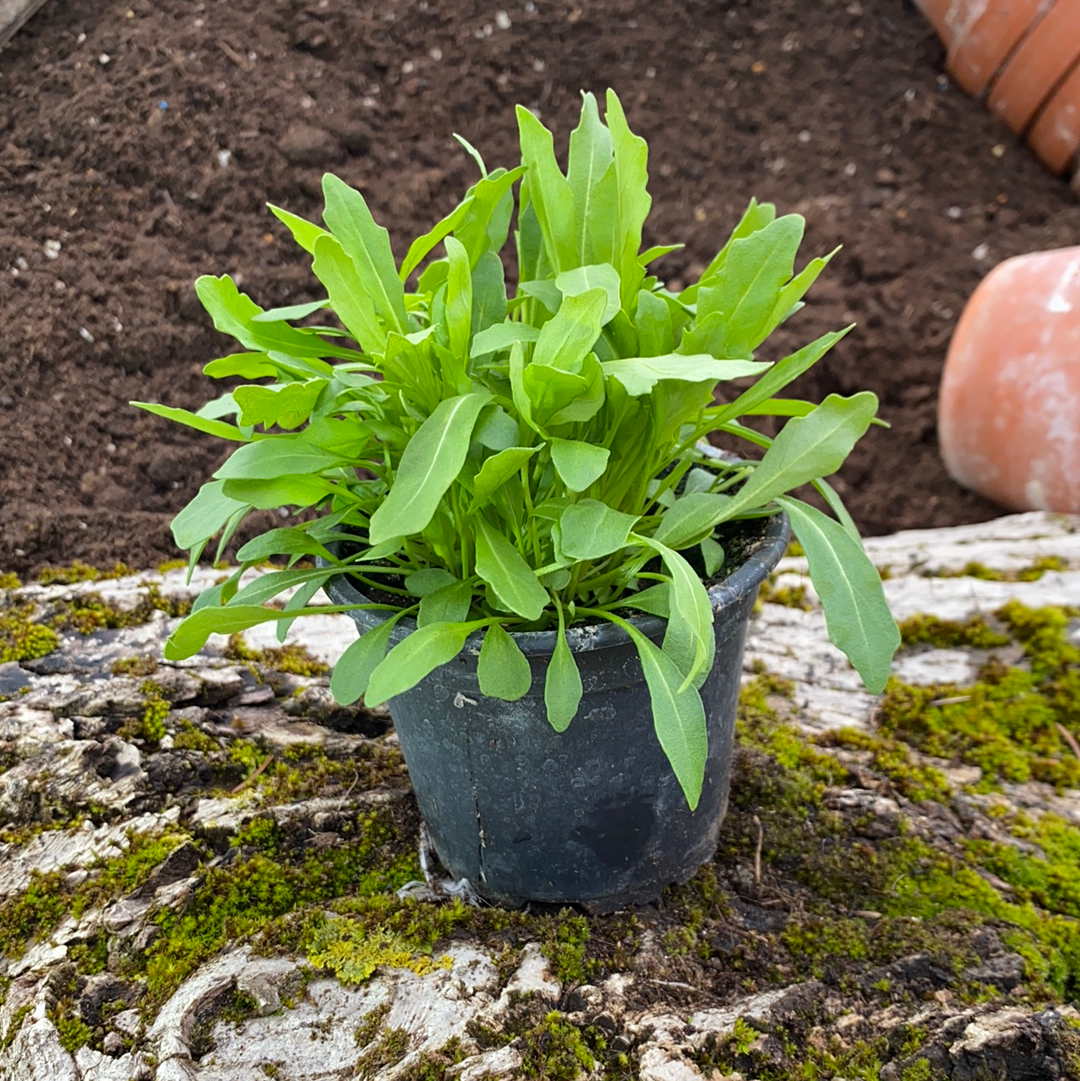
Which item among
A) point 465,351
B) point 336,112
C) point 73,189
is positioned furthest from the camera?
point 336,112

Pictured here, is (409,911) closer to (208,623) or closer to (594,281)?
(208,623)

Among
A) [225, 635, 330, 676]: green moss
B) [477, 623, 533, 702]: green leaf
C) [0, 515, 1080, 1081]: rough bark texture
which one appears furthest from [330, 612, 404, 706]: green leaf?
[225, 635, 330, 676]: green moss

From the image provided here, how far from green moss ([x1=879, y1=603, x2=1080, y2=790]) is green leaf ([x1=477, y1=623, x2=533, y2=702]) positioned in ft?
3.06

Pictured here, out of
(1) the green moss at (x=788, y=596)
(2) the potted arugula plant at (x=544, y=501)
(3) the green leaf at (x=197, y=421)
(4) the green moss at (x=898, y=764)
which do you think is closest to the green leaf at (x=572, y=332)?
(2) the potted arugula plant at (x=544, y=501)

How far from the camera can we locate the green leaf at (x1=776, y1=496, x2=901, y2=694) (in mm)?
980

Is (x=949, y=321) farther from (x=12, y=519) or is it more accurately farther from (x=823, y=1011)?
(x=12, y=519)

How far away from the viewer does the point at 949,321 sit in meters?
2.94

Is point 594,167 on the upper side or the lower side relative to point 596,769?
upper

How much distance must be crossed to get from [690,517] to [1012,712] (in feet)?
3.20

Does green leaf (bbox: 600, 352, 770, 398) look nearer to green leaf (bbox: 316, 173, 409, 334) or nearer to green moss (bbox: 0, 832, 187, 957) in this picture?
green leaf (bbox: 316, 173, 409, 334)

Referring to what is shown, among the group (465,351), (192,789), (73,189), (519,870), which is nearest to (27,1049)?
(192,789)

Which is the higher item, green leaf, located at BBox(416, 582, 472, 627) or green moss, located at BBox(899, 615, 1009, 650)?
green leaf, located at BBox(416, 582, 472, 627)

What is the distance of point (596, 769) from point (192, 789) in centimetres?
61

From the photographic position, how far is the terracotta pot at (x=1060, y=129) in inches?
128
